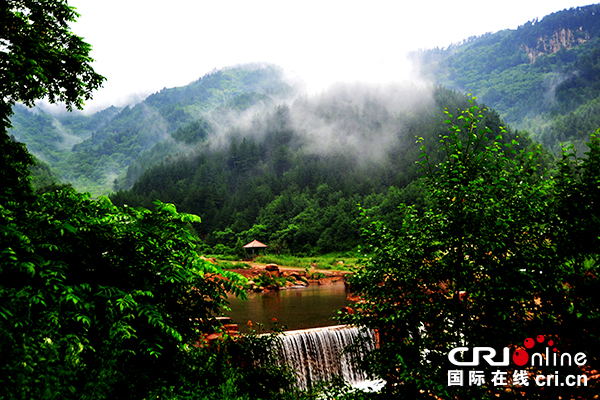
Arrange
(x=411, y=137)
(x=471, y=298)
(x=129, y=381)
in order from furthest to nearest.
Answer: (x=411, y=137)
(x=471, y=298)
(x=129, y=381)

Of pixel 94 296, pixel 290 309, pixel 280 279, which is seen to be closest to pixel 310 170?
pixel 280 279

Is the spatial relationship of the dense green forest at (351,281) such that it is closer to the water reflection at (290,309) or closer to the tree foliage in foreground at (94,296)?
the tree foliage in foreground at (94,296)

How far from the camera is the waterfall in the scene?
35.6 feet

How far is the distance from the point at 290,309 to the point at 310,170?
8548 cm

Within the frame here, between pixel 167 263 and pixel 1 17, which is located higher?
pixel 1 17

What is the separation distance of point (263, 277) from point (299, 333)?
1685cm

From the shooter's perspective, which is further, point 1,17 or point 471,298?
point 1,17

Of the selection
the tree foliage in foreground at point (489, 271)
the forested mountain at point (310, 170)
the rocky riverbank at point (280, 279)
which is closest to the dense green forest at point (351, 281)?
the tree foliage in foreground at point (489, 271)

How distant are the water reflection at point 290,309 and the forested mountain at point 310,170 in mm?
35485

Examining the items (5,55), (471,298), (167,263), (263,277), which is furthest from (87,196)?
(263,277)

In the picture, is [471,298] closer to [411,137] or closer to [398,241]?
[398,241]

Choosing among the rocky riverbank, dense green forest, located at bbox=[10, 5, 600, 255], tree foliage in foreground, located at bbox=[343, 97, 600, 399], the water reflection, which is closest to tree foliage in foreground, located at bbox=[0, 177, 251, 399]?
tree foliage in foreground, located at bbox=[343, 97, 600, 399]

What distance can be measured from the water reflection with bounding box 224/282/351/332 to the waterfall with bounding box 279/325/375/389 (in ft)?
4.87

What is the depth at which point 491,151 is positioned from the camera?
15.6ft
